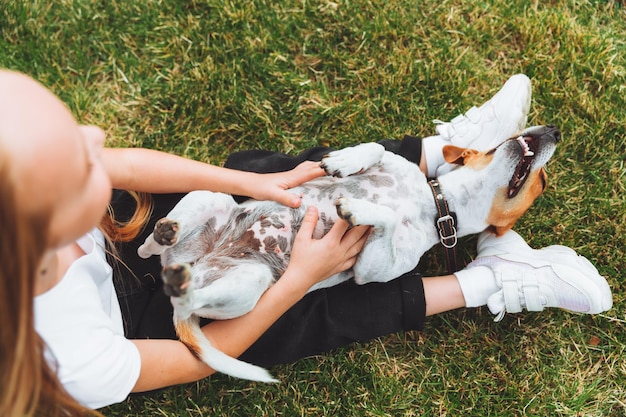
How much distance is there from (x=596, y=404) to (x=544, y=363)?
1.12 ft

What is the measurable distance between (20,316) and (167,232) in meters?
0.92

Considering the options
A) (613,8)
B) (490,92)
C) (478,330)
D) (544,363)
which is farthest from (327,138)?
(613,8)

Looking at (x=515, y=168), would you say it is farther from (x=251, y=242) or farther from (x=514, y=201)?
(x=251, y=242)

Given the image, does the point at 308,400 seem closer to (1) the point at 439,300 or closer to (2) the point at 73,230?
(1) the point at 439,300

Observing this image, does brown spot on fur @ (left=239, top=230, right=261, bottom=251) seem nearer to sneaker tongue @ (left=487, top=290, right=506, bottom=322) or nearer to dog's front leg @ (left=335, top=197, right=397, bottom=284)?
dog's front leg @ (left=335, top=197, right=397, bottom=284)

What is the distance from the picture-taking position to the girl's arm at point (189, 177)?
271cm

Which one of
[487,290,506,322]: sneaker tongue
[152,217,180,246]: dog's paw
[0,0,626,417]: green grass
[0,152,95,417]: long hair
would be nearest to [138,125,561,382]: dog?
[152,217,180,246]: dog's paw

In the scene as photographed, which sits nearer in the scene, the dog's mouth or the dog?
the dog

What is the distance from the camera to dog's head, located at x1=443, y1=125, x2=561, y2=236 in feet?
8.82

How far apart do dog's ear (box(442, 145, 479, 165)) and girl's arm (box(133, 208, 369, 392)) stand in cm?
75

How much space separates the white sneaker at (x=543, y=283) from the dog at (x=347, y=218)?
22 centimetres

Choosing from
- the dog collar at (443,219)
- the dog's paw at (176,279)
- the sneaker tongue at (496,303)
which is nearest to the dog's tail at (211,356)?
the dog's paw at (176,279)

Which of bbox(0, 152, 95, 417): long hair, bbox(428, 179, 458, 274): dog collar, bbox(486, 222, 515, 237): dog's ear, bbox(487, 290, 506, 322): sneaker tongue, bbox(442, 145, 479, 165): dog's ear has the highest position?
bbox(0, 152, 95, 417): long hair

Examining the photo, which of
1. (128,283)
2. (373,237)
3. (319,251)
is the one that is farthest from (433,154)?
(128,283)
